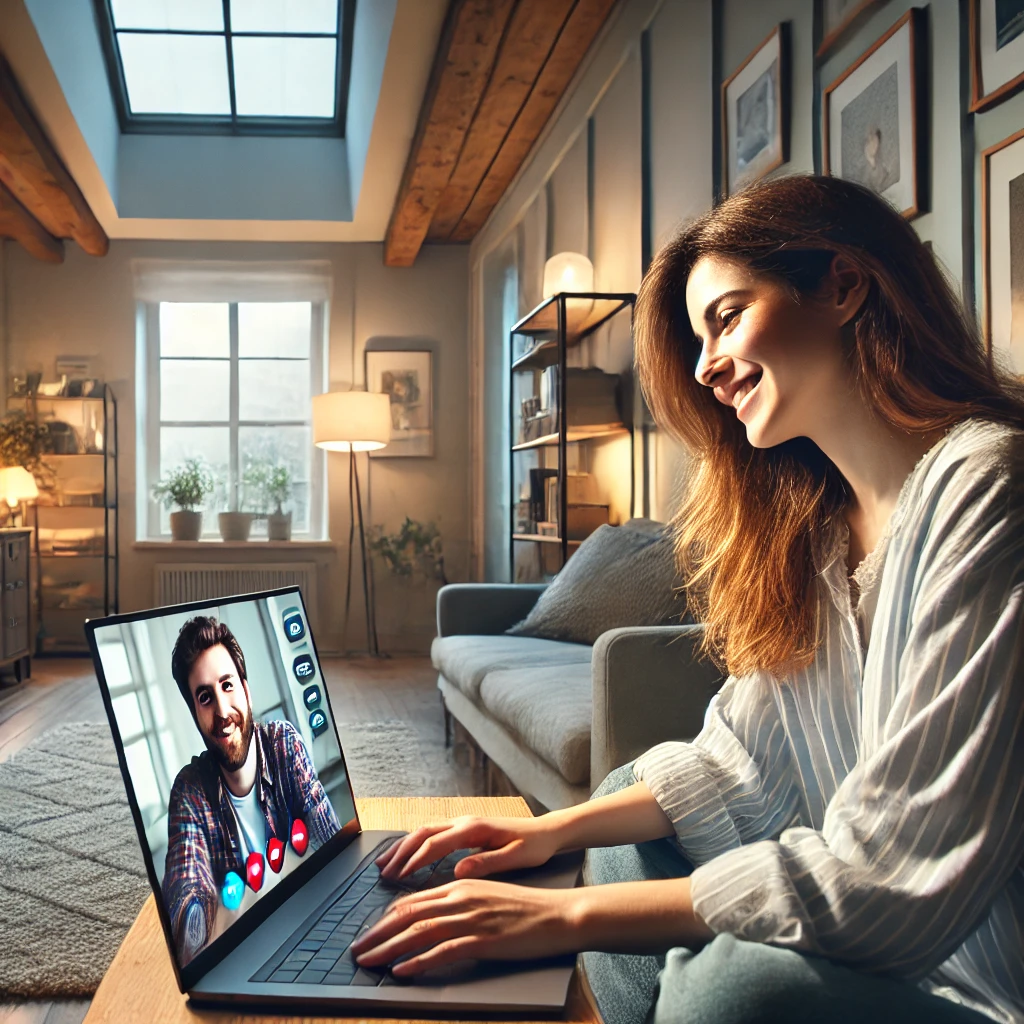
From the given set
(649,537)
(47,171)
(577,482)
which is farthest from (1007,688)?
(47,171)

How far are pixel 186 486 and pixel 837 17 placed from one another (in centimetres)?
512

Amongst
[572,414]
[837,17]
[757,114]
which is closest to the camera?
[837,17]

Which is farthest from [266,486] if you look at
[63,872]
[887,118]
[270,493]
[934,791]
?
[934,791]

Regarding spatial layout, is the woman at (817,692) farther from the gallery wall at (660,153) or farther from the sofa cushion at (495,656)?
the sofa cushion at (495,656)

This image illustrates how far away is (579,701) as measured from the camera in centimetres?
218

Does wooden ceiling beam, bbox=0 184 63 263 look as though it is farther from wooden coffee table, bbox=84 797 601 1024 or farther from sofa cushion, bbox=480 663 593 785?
wooden coffee table, bbox=84 797 601 1024

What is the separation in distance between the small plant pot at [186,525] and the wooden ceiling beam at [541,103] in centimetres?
254

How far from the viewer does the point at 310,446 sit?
6637 millimetres

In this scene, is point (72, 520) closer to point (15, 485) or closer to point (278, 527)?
point (15, 485)

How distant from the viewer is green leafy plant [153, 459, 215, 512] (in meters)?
6.33

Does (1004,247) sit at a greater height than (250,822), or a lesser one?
greater

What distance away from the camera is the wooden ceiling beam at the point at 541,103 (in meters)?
3.75

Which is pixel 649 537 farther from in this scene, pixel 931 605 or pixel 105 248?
pixel 105 248

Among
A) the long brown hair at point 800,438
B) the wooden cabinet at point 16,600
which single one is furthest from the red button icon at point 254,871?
the wooden cabinet at point 16,600
